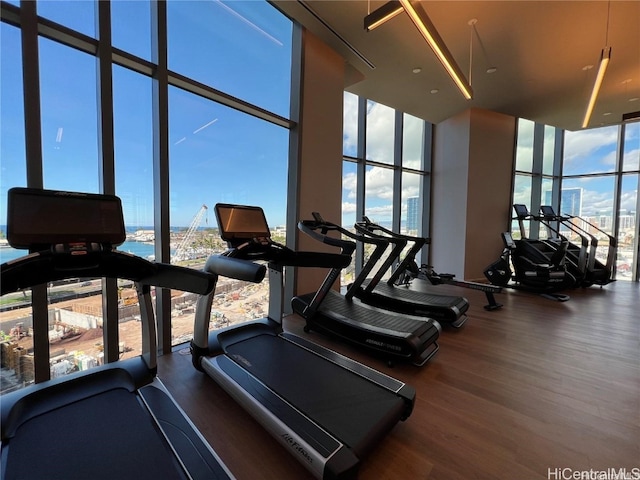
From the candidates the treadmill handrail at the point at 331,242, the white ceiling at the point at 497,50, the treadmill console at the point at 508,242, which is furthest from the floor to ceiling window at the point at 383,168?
the treadmill console at the point at 508,242

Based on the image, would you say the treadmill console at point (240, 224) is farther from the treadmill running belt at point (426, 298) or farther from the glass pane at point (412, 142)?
the glass pane at point (412, 142)

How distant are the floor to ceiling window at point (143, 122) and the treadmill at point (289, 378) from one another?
2.30 ft

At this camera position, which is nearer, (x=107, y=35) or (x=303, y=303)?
(x=107, y=35)

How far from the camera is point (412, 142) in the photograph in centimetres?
657

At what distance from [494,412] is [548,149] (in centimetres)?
875

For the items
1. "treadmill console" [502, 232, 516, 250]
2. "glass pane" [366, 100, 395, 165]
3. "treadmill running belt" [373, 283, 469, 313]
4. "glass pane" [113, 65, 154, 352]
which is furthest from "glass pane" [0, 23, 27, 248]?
"treadmill console" [502, 232, 516, 250]

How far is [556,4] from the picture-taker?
124 inches

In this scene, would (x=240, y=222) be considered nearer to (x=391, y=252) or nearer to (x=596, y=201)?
(x=391, y=252)

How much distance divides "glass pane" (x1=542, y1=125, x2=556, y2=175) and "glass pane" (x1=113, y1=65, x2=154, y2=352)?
947 centimetres

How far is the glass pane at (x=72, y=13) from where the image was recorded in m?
2.06

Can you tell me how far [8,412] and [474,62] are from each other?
6238 mm

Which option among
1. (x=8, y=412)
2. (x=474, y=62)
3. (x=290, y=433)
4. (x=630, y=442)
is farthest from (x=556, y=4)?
(x=8, y=412)

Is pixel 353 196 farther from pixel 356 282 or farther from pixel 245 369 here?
pixel 245 369

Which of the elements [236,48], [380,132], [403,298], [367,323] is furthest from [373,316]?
[380,132]
